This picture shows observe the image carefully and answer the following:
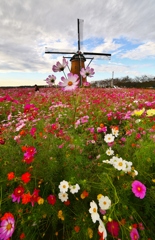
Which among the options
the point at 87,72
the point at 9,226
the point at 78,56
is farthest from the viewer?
the point at 78,56

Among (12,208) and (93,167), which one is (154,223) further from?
(12,208)

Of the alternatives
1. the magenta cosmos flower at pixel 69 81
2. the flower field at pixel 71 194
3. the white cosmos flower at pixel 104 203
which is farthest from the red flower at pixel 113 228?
the magenta cosmos flower at pixel 69 81

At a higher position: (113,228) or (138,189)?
(138,189)

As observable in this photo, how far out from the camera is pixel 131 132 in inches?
94.7

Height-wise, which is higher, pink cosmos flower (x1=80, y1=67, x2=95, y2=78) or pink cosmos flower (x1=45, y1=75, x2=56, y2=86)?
pink cosmos flower (x1=80, y1=67, x2=95, y2=78)

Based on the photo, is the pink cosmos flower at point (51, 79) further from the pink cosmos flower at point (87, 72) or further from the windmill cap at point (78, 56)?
the windmill cap at point (78, 56)

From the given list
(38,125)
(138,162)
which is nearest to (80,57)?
(38,125)

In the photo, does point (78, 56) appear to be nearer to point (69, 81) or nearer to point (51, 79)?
point (51, 79)


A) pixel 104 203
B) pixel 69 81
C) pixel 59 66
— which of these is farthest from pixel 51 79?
pixel 104 203

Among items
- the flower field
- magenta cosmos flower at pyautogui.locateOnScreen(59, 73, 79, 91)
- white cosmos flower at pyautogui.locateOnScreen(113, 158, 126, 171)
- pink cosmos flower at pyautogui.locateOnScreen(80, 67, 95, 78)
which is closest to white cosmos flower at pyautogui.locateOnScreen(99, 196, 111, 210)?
the flower field

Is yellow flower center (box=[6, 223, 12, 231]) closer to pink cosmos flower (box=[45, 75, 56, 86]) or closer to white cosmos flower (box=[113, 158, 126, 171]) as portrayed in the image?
white cosmos flower (box=[113, 158, 126, 171])

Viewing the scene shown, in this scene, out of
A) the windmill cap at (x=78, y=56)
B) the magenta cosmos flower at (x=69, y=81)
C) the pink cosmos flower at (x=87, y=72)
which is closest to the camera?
the magenta cosmos flower at (x=69, y=81)

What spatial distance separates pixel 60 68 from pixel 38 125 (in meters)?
1.13

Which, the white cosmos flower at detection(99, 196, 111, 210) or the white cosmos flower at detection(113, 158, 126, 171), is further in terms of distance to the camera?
the white cosmos flower at detection(113, 158, 126, 171)
